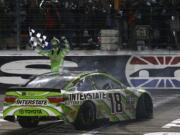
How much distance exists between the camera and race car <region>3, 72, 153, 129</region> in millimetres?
12375

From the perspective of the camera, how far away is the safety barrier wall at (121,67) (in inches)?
869

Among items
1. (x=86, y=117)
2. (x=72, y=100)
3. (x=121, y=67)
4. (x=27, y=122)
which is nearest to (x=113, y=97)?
(x=86, y=117)

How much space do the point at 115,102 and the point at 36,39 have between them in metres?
9.07

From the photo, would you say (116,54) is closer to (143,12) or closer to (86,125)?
(143,12)

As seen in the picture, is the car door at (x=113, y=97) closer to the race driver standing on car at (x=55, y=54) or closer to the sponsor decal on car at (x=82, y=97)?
the sponsor decal on car at (x=82, y=97)

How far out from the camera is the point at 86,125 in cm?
1289

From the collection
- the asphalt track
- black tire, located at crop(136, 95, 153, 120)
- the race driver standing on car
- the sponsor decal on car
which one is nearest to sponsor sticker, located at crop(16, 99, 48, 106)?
the sponsor decal on car

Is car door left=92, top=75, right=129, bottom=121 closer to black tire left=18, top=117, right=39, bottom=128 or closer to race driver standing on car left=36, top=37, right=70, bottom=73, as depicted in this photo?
black tire left=18, top=117, right=39, bottom=128

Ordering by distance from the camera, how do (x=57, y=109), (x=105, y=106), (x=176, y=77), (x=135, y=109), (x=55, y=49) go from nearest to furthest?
(x=57, y=109)
(x=105, y=106)
(x=135, y=109)
(x=55, y=49)
(x=176, y=77)

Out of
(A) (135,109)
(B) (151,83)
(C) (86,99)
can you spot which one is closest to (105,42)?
(B) (151,83)

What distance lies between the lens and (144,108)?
1494 cm

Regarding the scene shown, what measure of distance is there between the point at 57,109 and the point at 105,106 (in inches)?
65.6

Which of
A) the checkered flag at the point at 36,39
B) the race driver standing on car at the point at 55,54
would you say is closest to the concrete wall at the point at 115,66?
the checkered flag at the point at 36,39

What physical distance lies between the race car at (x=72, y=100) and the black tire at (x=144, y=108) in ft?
0.25
